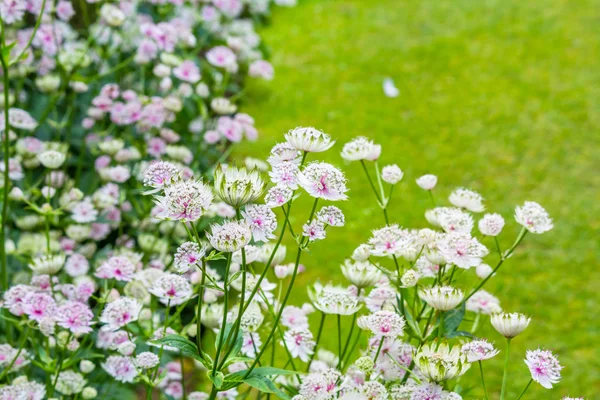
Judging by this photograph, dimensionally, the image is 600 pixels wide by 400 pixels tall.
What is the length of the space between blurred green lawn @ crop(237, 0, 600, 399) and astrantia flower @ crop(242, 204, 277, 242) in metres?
1.72

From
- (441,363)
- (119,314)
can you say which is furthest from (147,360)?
(441,363)

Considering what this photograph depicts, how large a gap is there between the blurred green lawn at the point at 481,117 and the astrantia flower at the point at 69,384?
4.37 feet

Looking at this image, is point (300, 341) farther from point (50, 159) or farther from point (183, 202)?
point (50, 159)

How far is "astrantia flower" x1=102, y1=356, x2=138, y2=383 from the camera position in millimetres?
1562

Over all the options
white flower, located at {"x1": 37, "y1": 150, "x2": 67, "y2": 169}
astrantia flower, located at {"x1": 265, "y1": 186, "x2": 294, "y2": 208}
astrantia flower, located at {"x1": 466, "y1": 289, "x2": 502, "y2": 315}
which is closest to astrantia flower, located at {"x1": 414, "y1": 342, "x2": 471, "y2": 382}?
astrantia flower, located at {"x1": 265, "y1": 186, "x2": 294, "y2": 208}

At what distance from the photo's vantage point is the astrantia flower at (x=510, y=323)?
1.28m

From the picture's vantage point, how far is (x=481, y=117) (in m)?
4.45

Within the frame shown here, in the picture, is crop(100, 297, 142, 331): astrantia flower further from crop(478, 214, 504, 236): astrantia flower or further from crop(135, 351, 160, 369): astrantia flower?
crop(478, 214, 504, 236): astrantia flower

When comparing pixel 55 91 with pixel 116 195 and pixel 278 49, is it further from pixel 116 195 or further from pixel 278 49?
pixel 278 49

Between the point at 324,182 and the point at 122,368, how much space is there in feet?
2.32

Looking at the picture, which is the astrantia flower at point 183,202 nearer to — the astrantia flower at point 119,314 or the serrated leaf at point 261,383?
the serrated leaf at point 261,383

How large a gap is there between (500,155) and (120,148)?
7.97ft

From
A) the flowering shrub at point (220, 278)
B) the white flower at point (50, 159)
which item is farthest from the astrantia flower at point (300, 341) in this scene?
the white flower at point (50, 159)

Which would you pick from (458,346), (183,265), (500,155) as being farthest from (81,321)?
(500,155)
